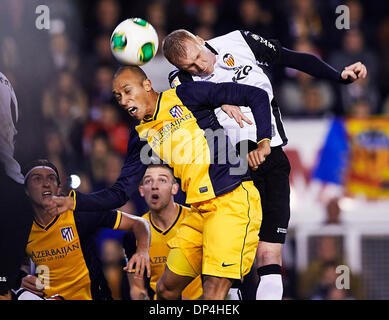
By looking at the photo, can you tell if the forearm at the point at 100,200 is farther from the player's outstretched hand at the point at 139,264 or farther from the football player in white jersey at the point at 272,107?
the football player in white jersey at the point at 272,107

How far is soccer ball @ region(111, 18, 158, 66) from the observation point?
15.3 ft

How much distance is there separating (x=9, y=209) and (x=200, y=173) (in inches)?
52.4

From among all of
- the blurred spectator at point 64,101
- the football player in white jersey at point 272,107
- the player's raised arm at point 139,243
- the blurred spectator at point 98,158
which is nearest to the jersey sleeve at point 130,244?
the player's raised arm at point 139,243

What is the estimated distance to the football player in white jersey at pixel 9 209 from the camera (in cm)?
478

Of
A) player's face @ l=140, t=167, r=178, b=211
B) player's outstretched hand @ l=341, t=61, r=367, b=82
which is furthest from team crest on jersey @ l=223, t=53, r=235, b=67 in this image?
player's face @ l=140, t=167, r=178, b=211

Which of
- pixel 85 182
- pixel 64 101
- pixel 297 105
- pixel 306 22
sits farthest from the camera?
pixel 306 22

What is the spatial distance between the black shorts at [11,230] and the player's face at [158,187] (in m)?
0.86

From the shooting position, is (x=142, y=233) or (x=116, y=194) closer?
(x=116, y=194)

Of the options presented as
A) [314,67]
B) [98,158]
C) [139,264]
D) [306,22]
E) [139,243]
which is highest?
[306,22]

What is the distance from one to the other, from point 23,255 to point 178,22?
13.4 feet

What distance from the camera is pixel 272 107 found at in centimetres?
483

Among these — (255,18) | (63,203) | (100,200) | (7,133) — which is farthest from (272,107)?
(255,18)

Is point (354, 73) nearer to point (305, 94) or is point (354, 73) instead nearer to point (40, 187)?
point (40, 187)
